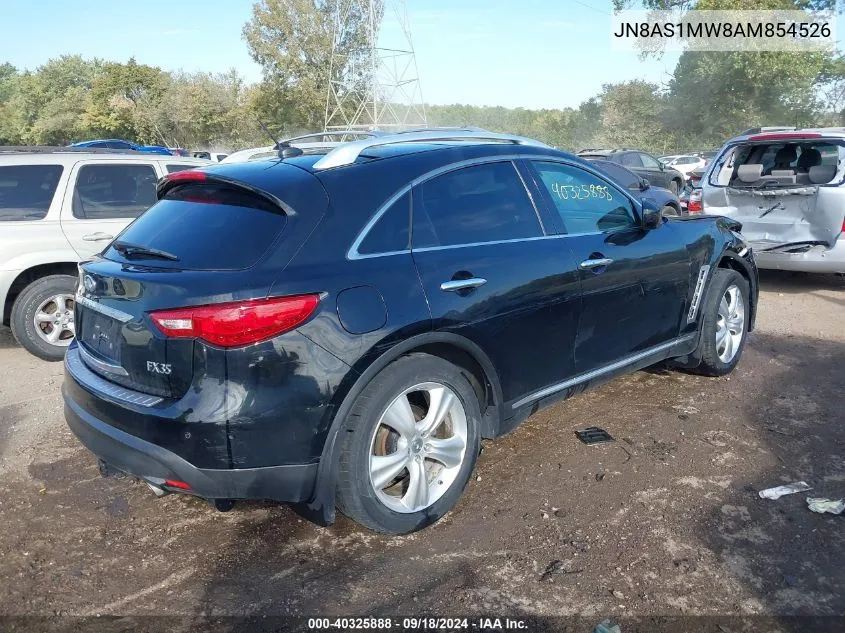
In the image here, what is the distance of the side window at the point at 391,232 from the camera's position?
3059 mm

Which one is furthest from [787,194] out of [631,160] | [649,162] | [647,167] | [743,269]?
[649,162]

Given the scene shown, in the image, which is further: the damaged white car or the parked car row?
the parked car row

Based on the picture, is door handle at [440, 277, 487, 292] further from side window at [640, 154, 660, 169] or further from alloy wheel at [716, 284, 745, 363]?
side window at [640, 154, 660, 169]

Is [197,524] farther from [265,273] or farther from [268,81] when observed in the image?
[268,81]

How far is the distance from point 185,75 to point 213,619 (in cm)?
4832

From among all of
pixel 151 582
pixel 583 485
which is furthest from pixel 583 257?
pixel 151 582

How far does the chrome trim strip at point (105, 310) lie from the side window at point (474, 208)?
1284 mm

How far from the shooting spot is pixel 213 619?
2674mm

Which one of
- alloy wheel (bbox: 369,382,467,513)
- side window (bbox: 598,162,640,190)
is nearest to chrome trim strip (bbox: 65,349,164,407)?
alloy wheel (bbox: 369,382,467,513)

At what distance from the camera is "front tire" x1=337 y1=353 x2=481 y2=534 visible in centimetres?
294

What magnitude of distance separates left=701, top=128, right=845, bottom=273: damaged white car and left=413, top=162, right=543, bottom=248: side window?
518cm

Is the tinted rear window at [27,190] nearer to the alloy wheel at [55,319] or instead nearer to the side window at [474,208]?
the alloy wheel at [55,319]

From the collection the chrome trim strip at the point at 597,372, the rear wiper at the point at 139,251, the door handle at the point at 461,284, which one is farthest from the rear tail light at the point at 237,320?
the chrome trim strip at the point at 597,372

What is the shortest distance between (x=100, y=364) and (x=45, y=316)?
3.49 m
